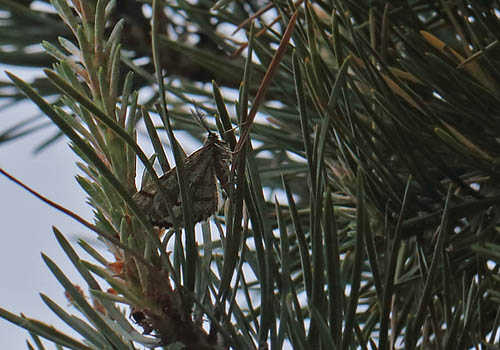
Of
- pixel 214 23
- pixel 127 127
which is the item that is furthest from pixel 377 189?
pixel 214 23

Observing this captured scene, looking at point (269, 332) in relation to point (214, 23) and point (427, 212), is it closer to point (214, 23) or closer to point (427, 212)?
point (427, 212)

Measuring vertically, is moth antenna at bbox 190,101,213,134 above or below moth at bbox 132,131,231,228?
above

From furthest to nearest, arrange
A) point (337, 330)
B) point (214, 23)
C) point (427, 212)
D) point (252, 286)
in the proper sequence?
point (214, 23) → point (252, 286) → point (427, 212) → point (337, 330)

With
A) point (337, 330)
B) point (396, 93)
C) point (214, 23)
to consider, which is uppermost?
point (214, 23)

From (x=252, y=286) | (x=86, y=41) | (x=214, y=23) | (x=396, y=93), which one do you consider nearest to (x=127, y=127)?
(x=86, y=41)

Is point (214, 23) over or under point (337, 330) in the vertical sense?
over

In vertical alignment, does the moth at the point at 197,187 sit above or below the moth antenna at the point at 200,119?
below

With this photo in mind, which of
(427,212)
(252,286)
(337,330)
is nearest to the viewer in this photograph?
(337,330)

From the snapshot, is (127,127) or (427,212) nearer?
(127,127)
